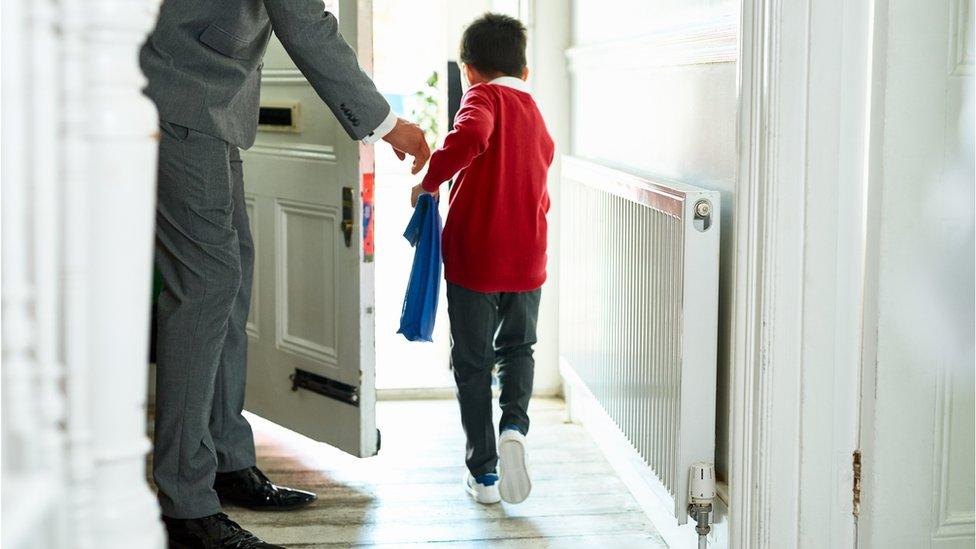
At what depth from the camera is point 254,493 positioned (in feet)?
8.66

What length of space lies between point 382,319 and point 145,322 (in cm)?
404

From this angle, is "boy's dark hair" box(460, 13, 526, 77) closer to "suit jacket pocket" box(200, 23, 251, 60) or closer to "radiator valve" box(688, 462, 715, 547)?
"suit jacket pocket" box(200, 23, 251, 60)

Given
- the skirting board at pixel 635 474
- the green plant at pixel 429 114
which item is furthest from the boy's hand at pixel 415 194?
the green plant at pixel 429 114

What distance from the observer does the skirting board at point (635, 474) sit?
219cm

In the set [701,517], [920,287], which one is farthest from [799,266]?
[701,517]

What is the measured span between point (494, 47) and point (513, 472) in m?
1.02

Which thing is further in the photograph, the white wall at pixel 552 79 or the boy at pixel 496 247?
the white wall at pixel 552 79

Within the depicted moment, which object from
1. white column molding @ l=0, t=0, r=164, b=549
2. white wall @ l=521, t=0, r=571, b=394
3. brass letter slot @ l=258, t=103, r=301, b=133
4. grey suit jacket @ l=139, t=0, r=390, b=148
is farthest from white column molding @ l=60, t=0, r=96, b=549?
white wall @ l=521, t=0, r=571, b=394

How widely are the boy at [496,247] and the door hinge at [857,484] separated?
83cm

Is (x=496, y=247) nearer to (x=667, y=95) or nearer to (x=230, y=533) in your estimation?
(x=667, y=95)

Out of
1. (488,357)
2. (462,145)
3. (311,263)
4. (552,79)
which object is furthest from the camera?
(552,79)

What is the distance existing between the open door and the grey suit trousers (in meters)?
0.51

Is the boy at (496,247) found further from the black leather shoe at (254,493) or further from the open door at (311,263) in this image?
the black leather shoe at (254,493)

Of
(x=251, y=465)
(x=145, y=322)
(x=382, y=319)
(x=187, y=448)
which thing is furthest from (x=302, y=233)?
(x=382, y=319)
